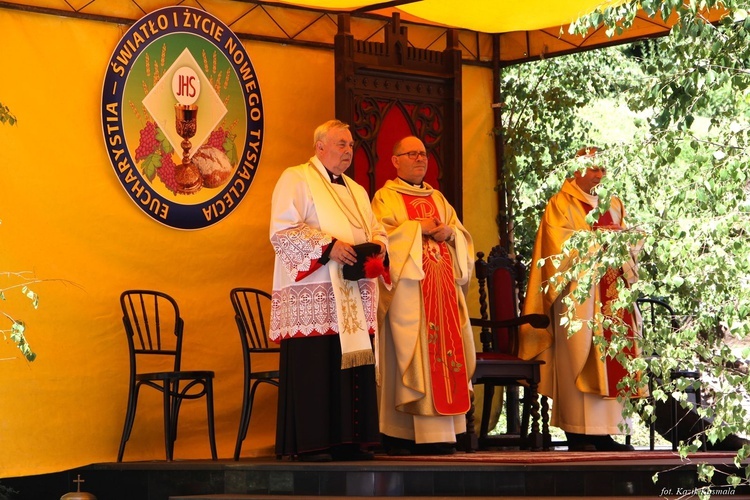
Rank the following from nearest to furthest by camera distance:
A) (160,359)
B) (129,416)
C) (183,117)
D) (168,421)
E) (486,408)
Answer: (168,421), (129,416), (160,359), (183,117), (486,408)

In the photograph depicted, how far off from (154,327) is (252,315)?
22.9 inches

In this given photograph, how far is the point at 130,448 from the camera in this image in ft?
23.4

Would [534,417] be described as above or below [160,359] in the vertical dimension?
below

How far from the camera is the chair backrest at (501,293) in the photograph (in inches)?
297

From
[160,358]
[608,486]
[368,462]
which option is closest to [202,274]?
[160,358]

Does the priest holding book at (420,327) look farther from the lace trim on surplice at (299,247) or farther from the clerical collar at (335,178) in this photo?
the lace trim on surplice at (299,247)

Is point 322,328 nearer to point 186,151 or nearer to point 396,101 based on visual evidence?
point 186,151

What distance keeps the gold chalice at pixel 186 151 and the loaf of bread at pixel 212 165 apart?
4cm

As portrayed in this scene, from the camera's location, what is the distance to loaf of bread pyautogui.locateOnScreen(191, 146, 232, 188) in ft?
25.0

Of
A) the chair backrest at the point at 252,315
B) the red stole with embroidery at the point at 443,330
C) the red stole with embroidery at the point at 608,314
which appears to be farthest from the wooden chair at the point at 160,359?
the red stole with embroidery at the point at 608,314

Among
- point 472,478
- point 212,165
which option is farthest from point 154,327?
point 472,478

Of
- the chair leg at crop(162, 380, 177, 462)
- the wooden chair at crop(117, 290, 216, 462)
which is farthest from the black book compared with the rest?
the chair leg at crop(162, 380, 177, 462)

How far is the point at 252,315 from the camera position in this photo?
24.0 feet

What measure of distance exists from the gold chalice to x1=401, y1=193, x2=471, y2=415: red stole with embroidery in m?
1.44
